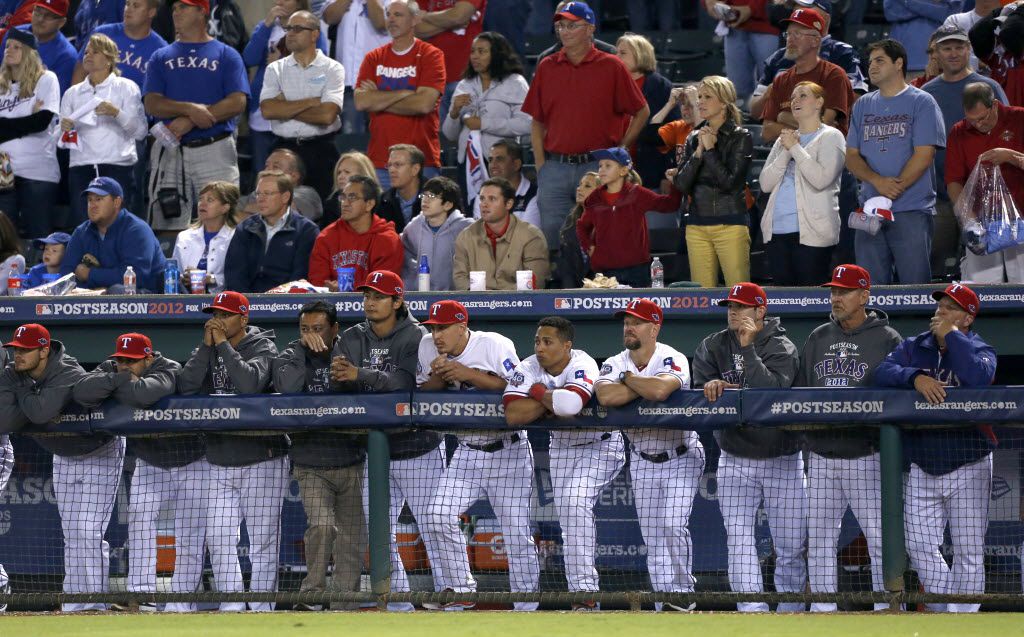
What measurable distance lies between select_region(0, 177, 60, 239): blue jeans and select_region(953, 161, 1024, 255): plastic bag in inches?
283

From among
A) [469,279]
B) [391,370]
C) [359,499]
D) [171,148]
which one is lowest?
[359,499]

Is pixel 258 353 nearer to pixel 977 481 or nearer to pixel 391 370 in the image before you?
pixel 391 370

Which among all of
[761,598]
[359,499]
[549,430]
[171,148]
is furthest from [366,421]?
[171,148]

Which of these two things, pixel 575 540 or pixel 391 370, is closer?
pixel 575 540

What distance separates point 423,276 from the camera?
984 cm

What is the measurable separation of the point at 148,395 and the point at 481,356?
181cm

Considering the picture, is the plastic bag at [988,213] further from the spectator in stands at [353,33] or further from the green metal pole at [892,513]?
the spectator in stands at [353,33]

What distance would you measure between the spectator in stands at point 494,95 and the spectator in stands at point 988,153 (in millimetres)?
3437

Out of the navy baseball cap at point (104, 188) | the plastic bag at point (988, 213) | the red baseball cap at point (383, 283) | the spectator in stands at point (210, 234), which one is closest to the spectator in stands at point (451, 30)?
the spectator in stands at point (210, 234)

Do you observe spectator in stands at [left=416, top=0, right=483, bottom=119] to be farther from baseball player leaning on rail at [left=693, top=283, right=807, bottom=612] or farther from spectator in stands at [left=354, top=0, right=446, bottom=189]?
baseball player leaning on rail at [left=693, top=283, right=807, bottom=612]

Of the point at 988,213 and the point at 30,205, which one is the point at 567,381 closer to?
the point at 988,213

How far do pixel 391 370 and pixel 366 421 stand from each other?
2.44 ft

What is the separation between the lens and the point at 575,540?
24.3 feet

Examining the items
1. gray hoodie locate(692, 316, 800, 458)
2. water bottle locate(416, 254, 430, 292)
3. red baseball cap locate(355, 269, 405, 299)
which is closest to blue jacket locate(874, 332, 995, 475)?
gray hoodie locate(692, 316, 800, 458)
